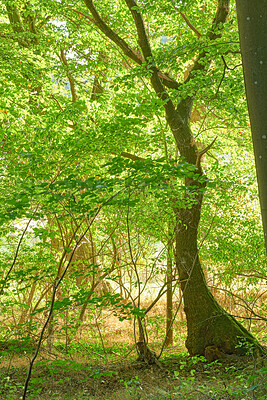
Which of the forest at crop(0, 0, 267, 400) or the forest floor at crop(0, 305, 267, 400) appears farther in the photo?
the forest floor at crop(0, 305, 267, 400)

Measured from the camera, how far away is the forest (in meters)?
3.44

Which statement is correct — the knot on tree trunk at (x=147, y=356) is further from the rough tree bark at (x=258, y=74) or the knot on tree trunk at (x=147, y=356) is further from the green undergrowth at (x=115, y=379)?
the rough tree bark at (x=258, y=74)

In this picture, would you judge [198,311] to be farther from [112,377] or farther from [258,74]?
[258,74]

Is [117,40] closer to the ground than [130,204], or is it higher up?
higher up

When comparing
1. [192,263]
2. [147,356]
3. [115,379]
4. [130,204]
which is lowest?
[115,379]

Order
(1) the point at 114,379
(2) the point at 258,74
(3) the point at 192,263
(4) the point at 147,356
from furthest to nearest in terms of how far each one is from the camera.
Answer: (3) the point at 192,263
(4) the point at 147,356
(1) the point at 114,379
(2) the point at 258,74

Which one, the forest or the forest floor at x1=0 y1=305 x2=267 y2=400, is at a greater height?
the forest

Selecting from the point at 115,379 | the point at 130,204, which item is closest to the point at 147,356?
the point at 115,379

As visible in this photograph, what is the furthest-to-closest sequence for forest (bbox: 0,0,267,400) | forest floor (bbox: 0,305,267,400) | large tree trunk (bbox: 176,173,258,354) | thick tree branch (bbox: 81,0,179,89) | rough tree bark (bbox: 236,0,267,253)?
thick tree branch (bbox: 81,0,179,89) → large tree trunk (bbox: 176,173,258,354) → forest floor (bbox: 0,305,267,400) → forest (bbox: 0,0,267,400) → rough tree bark (bbox: 236,0,267,253)

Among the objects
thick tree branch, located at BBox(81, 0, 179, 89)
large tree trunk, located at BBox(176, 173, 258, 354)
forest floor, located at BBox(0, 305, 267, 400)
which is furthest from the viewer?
thick tree branch, located at BBox(81, 0, 179, 89)

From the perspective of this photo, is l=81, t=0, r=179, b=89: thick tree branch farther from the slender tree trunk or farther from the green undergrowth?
the green undergrowth

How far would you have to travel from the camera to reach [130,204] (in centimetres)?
316

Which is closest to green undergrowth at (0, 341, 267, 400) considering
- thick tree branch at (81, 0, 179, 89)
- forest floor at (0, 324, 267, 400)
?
forest floor at (0, 324, 267, 400)

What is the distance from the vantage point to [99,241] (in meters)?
8.01
